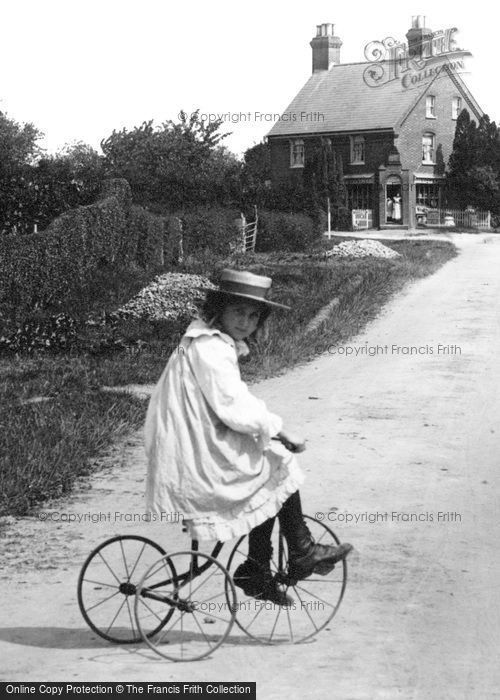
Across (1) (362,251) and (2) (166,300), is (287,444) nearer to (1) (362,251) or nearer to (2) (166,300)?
(2) (166,300)

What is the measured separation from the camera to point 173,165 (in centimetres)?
4131

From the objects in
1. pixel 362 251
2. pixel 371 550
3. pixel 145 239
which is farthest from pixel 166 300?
pixel 371 550

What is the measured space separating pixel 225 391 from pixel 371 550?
254cm

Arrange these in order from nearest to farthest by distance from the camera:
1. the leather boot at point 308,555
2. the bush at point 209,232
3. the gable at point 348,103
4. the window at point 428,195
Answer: the leather boot at point 308,555, the bush at point 209,232, the gable at point 348,103, the window at point 428,195

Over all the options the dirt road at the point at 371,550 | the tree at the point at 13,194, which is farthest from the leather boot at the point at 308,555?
the tree at the point at 13,194

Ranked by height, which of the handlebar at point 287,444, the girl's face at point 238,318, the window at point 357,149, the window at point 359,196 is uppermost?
the window at point 357,149

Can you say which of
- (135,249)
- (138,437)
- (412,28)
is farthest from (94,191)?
(412,28)

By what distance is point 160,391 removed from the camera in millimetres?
5000

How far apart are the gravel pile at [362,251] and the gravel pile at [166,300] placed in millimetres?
6273

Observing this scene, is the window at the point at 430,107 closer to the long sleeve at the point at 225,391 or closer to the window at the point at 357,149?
the window at the point at 357,149

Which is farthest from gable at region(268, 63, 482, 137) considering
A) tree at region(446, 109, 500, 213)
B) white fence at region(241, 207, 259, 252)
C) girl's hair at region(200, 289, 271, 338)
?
girl's hair at region(200, 289, 271, 338)

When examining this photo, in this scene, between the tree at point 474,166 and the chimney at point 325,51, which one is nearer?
the tree at point 474,166

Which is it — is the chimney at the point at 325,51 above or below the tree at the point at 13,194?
above

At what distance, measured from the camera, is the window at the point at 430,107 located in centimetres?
5384
